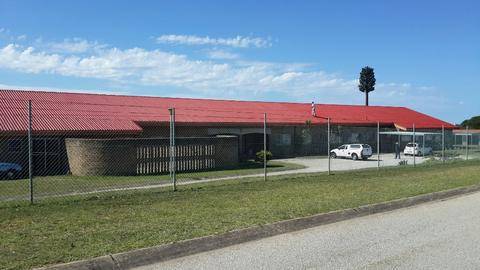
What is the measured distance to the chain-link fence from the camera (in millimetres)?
20703

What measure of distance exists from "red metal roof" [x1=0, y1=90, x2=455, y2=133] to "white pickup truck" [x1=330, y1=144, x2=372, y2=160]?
3972 mm

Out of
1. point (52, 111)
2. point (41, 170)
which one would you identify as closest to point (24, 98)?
point (52, 111)

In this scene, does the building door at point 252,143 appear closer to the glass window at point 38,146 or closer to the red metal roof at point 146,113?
the red metal roof at point 146,113

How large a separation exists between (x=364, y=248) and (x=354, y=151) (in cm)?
3484

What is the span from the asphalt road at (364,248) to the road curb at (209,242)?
0.19m

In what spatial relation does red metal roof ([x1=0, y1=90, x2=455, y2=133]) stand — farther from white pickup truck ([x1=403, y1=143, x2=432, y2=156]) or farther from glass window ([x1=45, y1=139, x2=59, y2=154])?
white pickup truck ([x1=403, y1=143, x2=432, y2=156])

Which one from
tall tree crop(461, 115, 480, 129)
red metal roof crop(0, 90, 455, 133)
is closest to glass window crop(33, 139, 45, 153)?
red metal roof crop(0, 90, 455, 133)

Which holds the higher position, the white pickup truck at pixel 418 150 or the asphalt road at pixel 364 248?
the white pickup truck at pixel 418 150

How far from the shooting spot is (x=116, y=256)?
6.45 m

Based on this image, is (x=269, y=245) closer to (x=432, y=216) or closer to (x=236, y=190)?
(x=432, y=216)

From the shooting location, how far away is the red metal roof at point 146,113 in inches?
1154

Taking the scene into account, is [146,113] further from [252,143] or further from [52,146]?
[52,146]

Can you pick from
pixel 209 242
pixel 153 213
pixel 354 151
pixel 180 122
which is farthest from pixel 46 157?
pixel 354 151

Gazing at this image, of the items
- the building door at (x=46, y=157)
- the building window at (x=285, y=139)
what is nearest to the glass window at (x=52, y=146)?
the building door at (x=46, y=157)
